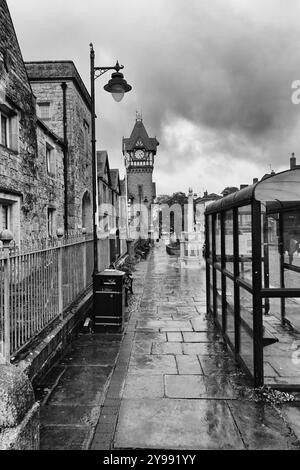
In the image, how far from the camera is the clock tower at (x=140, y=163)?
63.6m

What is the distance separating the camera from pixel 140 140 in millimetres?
66875

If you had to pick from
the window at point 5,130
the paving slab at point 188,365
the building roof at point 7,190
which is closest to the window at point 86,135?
the window at point 5,130

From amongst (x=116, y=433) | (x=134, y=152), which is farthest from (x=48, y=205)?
(x=134, y=152)

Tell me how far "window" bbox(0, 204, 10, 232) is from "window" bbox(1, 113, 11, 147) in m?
1.75

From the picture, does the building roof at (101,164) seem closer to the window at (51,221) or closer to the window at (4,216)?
the window at (51,221)

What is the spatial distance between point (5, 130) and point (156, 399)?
350 inches

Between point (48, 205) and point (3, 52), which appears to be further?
point (48, 205)

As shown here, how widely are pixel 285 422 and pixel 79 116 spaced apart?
16.8m

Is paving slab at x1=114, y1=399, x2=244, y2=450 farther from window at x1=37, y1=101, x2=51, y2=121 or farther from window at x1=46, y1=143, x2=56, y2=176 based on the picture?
window at x1=37, y1=101, x2=51, y2=121

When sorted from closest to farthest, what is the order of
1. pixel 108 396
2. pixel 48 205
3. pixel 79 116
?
pixel 108 396, pixel 48 205, pixel 79 116

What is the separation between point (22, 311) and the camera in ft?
14.9

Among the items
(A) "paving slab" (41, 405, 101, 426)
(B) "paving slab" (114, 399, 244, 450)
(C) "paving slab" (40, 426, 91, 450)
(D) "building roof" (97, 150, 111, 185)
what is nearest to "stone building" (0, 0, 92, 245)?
(D) "building roof" (97, 150, 111, 185)

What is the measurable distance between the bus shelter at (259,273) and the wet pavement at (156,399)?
460mm
